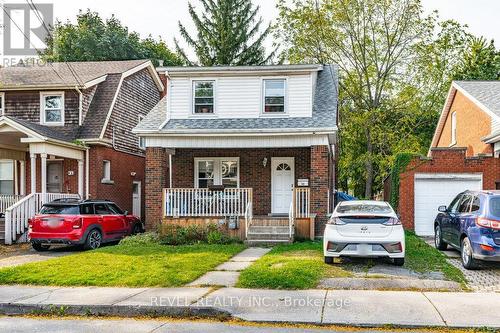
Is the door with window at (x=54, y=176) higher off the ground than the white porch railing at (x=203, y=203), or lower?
higher

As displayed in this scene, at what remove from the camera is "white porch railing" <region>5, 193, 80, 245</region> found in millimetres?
17438

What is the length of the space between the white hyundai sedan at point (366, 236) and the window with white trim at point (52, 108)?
574 inches

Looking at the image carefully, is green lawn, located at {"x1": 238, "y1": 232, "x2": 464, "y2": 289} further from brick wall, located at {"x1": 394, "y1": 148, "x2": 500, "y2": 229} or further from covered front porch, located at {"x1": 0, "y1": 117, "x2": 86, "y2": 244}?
covered front porch, located at {"x1": 0, "y1": 117, "x2": 86, "y2": 244}

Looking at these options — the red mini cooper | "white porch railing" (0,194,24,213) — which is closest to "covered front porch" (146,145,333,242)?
the red mini cooper

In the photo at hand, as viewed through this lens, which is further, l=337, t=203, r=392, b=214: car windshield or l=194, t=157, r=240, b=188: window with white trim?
l=194, t=157, r=240, b=188: window with white trim

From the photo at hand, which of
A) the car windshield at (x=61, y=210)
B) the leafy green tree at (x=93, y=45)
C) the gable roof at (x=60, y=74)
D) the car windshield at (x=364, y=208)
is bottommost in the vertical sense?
the car windshield at (x=61, y=210)

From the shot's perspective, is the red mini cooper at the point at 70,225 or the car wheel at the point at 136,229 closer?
the red mini cooper at the point at 70,225

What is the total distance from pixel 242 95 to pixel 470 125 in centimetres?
1056

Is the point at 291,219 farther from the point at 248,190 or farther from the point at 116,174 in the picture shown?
the point at 116,174

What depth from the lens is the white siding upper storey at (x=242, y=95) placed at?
18578 mm

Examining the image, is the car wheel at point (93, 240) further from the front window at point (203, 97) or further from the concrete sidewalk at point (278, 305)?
the concrete sidewalk at point (278, 305)

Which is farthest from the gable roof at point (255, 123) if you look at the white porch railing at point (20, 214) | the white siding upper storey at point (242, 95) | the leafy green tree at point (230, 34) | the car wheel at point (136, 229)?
the leafy green tree at point (230, 34)

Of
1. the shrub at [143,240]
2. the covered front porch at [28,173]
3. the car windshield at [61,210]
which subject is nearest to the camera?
the car windshield at [61,210]

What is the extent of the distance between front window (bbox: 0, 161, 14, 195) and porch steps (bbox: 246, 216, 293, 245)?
11.6 m
